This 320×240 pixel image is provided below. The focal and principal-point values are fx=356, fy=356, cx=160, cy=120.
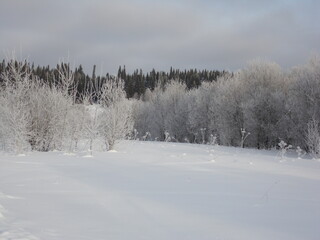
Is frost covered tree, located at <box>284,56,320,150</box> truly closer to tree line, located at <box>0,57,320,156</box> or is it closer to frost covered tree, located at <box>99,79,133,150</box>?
tree line, located at <box>0,57,320,156</box>

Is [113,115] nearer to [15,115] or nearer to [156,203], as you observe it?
[15,115]

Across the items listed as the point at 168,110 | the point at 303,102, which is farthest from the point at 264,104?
the point at 168,110

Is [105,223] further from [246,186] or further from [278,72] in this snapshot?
[278,72]

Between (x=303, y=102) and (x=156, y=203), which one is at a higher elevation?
(x=303, y=102)

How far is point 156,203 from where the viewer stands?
7.27m

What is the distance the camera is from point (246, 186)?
9.03 metres

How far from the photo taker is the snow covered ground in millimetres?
5477

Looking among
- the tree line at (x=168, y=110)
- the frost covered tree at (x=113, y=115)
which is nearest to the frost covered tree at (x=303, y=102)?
the tree line at (x=168, y=110)

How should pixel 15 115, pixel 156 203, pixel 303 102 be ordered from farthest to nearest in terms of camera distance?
1. pixel 303 102
2. pixel 15 115
3. pixel 156 203

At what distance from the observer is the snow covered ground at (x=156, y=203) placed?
548 centimetres

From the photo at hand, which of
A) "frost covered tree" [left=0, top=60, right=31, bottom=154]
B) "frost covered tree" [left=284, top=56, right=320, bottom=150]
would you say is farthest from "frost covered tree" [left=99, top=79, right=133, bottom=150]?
"frost covered tree" [left=284, top=56, right=320, bottom=150]

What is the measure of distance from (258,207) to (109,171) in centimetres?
570

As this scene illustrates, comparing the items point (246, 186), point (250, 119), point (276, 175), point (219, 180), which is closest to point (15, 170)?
point (219, 180)

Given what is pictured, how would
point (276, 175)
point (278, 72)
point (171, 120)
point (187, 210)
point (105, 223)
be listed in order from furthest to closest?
point (171, 120) → point (278, 72) → point (276, 175) → point (187, 210) → point (105, 223)
